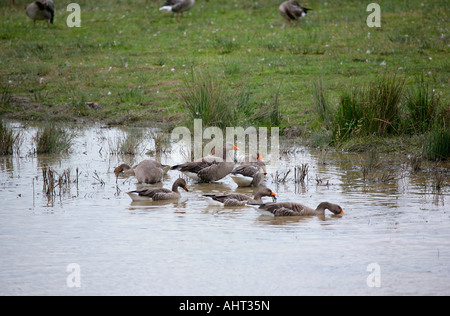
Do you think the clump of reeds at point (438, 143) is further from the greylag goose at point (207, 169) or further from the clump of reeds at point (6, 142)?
the clump of reeds at point (6, 142)

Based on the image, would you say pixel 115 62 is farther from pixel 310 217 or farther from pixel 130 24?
pixel 310 217

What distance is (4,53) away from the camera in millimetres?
20797

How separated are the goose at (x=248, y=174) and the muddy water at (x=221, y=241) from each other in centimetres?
20

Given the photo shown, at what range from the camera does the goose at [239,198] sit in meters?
8.69

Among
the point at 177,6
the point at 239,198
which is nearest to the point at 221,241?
the point at 239,198

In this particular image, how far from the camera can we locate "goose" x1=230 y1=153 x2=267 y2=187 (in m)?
9.97

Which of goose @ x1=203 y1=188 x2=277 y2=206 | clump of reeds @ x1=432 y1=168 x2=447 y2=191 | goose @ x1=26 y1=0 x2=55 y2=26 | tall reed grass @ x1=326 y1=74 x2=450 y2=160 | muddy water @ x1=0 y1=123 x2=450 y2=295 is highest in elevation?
goose @ x1=26 y1=0 x2=55 y2=26

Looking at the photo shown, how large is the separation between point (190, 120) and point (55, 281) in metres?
8.29

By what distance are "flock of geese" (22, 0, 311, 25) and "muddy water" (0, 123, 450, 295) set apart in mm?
12932

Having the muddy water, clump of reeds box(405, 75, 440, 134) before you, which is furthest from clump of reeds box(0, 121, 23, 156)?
clump of reeds box(405, 75, 440, 134)

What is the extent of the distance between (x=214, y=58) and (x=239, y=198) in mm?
10611

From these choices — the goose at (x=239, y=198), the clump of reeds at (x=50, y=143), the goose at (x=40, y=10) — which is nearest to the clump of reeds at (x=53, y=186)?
the goose at (x=239, y=198)

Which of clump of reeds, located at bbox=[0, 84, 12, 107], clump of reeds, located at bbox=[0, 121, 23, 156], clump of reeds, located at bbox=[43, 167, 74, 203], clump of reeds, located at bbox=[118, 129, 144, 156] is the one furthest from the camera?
clump of reeds, located at bbox=[0, 84, 12, 107]

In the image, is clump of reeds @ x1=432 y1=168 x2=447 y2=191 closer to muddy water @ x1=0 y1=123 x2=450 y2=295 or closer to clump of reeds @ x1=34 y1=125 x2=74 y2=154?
muddy water @ x1=0 y1=123 x2=450 y2=295
